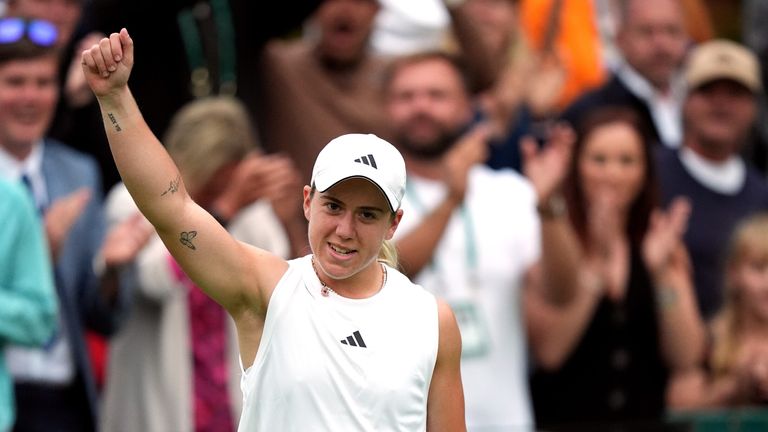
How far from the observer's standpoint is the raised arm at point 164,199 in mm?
4301

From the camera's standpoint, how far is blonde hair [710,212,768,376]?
8.63m

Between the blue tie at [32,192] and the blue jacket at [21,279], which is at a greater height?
the blue tie at [32,192]

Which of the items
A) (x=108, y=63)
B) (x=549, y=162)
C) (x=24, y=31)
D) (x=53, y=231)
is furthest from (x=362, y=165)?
(x=549, y=162)

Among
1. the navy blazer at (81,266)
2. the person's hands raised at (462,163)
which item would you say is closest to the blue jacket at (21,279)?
the navy blazer at (81,266)

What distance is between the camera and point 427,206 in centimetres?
796

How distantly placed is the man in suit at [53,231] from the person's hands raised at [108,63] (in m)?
2.95

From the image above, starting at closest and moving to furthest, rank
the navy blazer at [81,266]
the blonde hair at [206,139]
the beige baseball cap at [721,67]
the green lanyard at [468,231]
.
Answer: the navy blazer at [81,266] → the blonde hair at [206,139] → the green lanyard at [468,231] → the beige baseball cap at [721,67]

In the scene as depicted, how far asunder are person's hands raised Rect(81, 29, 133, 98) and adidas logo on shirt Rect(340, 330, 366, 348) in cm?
95

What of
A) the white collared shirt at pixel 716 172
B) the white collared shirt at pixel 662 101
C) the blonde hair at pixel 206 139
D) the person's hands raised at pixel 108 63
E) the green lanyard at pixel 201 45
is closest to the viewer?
the person's hands raised at pixel 108 63

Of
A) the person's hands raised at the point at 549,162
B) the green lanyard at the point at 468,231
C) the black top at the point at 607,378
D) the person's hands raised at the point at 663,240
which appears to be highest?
the person's hands raised at the point at 549,162

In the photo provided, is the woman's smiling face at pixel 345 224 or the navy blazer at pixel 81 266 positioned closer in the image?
the woman's smiling face at pixel 345 224

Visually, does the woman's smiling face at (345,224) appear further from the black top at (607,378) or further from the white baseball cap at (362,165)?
the black top at (607,378)

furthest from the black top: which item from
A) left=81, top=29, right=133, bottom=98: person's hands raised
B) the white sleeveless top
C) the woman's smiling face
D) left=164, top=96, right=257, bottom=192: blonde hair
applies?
left=81, top=29, right=133, bottom=98: person's hands raised

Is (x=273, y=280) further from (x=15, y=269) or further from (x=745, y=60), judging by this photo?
(x=745, y=60)
